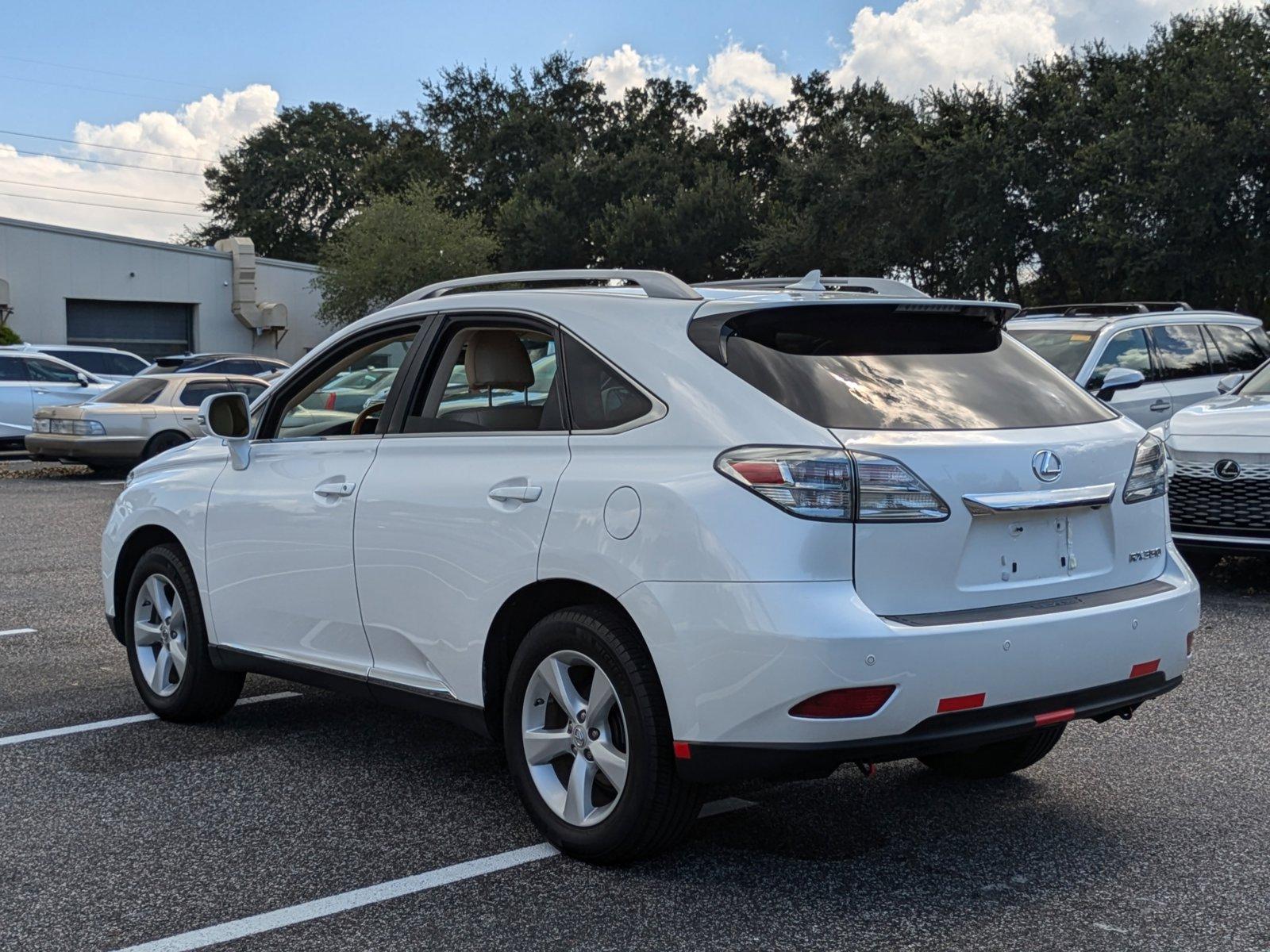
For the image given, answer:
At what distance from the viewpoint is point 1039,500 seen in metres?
3.98

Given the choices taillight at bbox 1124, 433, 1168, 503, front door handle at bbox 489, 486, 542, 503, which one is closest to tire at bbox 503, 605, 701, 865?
front door handle at bbox 489, 486, 542, 503

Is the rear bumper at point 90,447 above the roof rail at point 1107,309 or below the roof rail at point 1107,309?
below

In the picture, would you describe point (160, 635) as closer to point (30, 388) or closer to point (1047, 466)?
point (1047, 466)

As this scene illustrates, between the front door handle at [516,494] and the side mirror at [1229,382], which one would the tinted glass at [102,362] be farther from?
the front door handle at [516,494]

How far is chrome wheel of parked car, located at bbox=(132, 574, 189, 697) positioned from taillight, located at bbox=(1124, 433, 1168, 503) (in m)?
3.70

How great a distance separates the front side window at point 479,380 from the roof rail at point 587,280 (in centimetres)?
17

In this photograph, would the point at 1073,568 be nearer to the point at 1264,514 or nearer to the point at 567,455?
the point at 567,455

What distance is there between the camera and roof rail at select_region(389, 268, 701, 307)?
436 cm

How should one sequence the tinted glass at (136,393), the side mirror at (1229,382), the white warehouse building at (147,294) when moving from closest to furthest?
the side mirror at (1229,382) < the tinted glass at (136,393) < the white warehouse building at (147,294)

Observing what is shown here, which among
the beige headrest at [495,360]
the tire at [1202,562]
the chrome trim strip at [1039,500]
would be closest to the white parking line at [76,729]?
the beige headrest at [495,360]

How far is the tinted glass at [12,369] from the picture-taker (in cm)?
2170

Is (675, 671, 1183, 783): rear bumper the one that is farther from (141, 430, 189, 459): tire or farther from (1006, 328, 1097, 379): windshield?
(141, 430, 189, 459): tire

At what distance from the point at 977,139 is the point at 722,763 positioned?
35648 mm

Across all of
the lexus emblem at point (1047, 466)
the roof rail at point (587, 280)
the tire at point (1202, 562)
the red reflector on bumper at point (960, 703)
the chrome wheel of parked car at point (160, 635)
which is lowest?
the tire at point (1202, 562)
